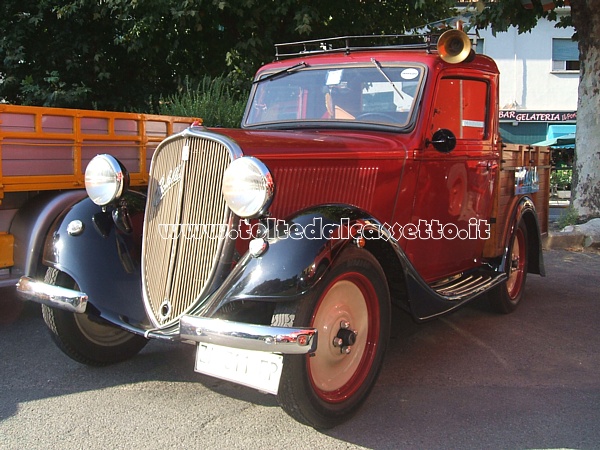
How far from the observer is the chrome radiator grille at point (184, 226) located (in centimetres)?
295

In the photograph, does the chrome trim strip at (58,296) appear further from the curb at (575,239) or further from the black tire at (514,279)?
the curb at (575,239)

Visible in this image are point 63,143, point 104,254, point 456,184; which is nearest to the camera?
point 104,254

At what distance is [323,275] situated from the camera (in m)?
2.68

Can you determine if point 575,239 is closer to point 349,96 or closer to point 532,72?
point 349,96

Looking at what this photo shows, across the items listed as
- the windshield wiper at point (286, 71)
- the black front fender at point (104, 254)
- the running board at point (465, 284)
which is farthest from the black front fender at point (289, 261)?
the windshield wiper at point (286, 71)

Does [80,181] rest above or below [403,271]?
above

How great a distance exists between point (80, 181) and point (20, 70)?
646 centimetres

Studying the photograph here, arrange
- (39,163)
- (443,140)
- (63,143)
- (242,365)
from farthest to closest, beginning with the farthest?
1. (63,143)
2. (39,163)
3. (443,140)
4. (242,365)

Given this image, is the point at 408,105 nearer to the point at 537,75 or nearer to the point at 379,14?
the point at 379,14

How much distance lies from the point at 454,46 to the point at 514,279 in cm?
226

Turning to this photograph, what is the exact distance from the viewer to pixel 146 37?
9.30 m

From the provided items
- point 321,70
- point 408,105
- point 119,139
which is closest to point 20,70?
point 119,139

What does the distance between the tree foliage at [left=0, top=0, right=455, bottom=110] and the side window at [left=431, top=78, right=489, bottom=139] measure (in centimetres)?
460

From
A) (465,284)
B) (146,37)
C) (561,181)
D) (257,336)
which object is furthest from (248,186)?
(561,181)
